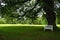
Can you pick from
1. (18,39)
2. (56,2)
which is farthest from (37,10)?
(18,39)

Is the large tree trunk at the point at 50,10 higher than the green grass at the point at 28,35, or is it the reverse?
the large tree trunk at the point at 50,10

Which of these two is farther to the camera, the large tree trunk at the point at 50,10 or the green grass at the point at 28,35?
the large tree trunk at the point at 50,10

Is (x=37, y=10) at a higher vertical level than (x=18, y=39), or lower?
higher

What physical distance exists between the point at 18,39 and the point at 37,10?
904 centimetres

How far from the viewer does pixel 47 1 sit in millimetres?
20031

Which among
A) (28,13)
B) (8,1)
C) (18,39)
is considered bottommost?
(18,39)

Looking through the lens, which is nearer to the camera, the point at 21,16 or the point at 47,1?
the point at 47,1

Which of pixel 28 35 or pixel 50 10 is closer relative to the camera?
pixel 28 35

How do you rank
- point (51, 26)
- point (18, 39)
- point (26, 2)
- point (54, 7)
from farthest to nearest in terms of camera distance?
point (26, 2) < point (51, 26) < point (54, 7) < point (18, 39)

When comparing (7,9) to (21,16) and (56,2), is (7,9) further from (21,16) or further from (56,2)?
(56,2)

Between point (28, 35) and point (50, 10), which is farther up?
point (50, 10)

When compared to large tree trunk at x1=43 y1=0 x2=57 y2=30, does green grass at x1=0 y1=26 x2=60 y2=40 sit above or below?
below

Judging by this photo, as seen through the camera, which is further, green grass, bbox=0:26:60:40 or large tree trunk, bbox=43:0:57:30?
large tree trunk, bbox=43:0:57:30

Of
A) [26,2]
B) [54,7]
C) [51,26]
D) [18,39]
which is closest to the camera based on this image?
[18,39]
